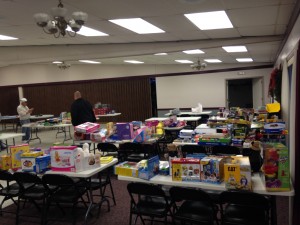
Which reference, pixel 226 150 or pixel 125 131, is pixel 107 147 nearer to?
pixel 125 131

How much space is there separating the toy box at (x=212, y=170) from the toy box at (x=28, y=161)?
2295 millimetres

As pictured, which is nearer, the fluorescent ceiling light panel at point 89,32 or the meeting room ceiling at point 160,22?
the meeting room ceiling at point 160,22

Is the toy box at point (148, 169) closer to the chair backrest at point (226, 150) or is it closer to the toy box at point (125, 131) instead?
the chair backrest at point (226, 150)

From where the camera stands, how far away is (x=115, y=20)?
4.80 metres

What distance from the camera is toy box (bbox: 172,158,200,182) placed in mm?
3080

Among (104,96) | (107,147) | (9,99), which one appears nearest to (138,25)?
(107,147)

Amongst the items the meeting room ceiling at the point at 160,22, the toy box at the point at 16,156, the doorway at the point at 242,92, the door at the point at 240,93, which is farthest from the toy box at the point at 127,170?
the door at the point at 240,93

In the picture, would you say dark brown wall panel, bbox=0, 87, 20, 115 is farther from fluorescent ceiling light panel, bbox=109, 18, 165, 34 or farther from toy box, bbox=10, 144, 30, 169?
toy box, bbox=10, 144, 30, 169

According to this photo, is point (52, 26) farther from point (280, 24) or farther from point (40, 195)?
point (280, 24)

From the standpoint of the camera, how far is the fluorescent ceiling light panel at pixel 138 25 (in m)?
4.83

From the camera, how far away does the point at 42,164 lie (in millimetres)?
3842

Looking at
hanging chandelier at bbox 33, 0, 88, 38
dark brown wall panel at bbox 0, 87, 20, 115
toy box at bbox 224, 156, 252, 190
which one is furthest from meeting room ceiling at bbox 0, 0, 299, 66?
dark brown wall panel at bbox 0, 87, 20, 115

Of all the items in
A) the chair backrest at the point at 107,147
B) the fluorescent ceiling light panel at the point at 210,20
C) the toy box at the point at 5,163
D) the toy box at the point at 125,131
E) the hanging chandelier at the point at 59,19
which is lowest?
the chair backrest at the point at 107,147

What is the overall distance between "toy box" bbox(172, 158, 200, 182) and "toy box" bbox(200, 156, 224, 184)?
5 cm
